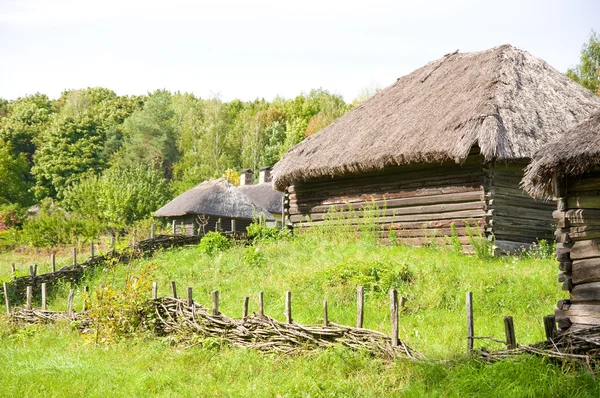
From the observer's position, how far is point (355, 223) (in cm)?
1648

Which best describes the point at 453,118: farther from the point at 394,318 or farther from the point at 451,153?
the point at 394,318

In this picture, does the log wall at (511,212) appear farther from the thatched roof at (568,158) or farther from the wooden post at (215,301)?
the wooden post at (215,301)

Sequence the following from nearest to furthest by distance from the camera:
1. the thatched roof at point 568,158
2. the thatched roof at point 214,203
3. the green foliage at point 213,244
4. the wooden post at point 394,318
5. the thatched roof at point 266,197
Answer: the wooden post at point 394,318 → the thatched roof at point 568,158 → the green foliage at point 213,244 → the thatched roof at point 214,203 → the thatched roof at point 266,197

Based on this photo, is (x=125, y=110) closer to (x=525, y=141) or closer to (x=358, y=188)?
(x=358, y=188)

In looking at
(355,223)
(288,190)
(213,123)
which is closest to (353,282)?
(355,223)

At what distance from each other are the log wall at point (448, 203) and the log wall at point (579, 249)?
20.3 feet

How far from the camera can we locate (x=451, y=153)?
43.1ft

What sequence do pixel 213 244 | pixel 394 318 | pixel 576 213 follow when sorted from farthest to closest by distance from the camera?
1. pixel 213 244
2. pixel 576 213
3. pixel 394 318

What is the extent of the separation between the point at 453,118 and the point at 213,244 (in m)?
6.79

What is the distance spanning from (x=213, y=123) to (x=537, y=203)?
42892mm

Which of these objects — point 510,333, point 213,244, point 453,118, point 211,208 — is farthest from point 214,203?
point 510,333

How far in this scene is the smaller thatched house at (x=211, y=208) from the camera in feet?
93.3

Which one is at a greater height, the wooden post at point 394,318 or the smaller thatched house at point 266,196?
the smaller thatched house at point 266,196

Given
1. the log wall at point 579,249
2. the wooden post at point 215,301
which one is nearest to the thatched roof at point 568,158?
the log wall at point 579,249
